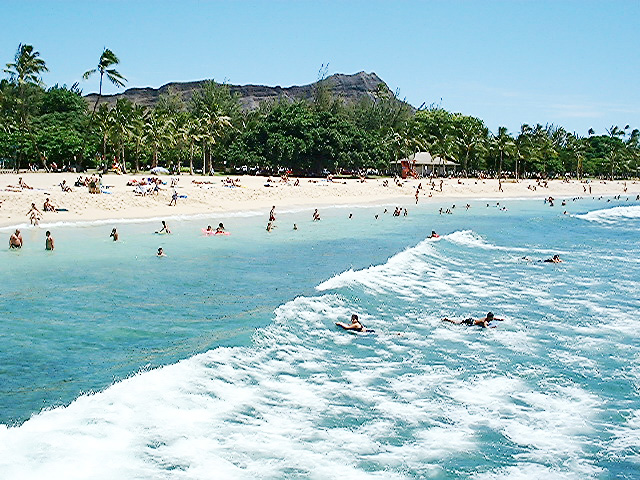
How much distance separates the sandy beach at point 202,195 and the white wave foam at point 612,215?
1353cm

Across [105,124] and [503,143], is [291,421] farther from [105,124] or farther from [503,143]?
[503,143]

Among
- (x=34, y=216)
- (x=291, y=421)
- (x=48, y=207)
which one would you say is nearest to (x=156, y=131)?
(x=48, y=207)

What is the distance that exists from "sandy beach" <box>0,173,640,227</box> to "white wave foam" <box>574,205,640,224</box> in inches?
533

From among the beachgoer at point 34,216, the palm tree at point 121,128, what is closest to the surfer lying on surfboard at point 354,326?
the beachgoer at point 34,216

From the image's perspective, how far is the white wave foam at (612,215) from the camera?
50844mm

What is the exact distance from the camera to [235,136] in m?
77.9

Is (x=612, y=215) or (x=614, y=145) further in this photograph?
(x=614, y=145)

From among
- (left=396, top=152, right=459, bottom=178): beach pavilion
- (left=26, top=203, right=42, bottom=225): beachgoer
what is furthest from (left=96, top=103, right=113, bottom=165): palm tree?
(left=396, top=152, right=459, bottom=178): beach pavilion

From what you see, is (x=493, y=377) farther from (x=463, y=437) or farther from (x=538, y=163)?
(x=538, y=163)

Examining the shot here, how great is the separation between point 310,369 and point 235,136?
6825 cm

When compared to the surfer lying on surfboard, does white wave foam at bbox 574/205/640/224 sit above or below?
above

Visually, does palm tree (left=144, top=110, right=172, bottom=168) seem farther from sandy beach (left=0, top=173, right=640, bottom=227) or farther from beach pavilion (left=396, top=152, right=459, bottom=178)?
beach pavilion (left=396, top=152, right=459, bottom=178)

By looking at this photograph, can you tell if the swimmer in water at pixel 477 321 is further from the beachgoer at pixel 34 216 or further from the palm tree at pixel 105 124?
the palm tree at pixel 105 124

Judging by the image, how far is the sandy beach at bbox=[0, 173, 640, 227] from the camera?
1470 inches
